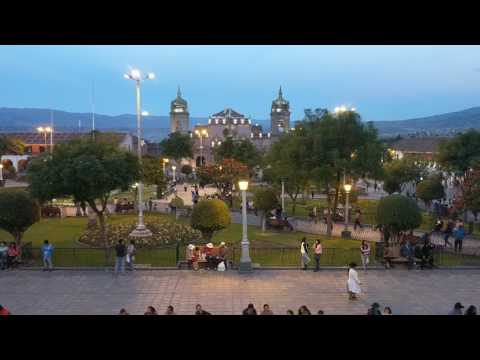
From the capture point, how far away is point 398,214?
19.6 m

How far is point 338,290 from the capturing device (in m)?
15.7

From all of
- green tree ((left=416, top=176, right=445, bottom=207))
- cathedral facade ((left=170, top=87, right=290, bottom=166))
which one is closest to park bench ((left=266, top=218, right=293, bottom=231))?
green tree ((left=416, top=176, right=445, bottom=207))

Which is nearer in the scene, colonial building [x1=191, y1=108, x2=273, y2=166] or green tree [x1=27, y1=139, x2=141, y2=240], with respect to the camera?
green tree [x1=27, y1=139, x2=141, y2=240]

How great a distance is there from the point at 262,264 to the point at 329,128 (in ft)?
31.7

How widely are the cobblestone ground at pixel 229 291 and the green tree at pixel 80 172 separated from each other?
11.8ft

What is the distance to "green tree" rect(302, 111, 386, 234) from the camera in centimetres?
2564

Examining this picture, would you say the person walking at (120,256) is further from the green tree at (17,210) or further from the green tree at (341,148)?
the green tree at (341,148)

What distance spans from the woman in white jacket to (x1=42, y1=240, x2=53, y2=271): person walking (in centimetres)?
1007

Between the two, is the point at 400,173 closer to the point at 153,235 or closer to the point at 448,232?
the point at 448,232

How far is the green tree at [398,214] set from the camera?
773 inches

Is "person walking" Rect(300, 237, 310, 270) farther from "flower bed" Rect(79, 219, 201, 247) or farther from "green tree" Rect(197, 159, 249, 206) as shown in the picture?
"green tree" Rect(197, 159, 249, 206)

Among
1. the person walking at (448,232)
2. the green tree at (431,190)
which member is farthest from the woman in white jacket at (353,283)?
the green tree at (431,190)
